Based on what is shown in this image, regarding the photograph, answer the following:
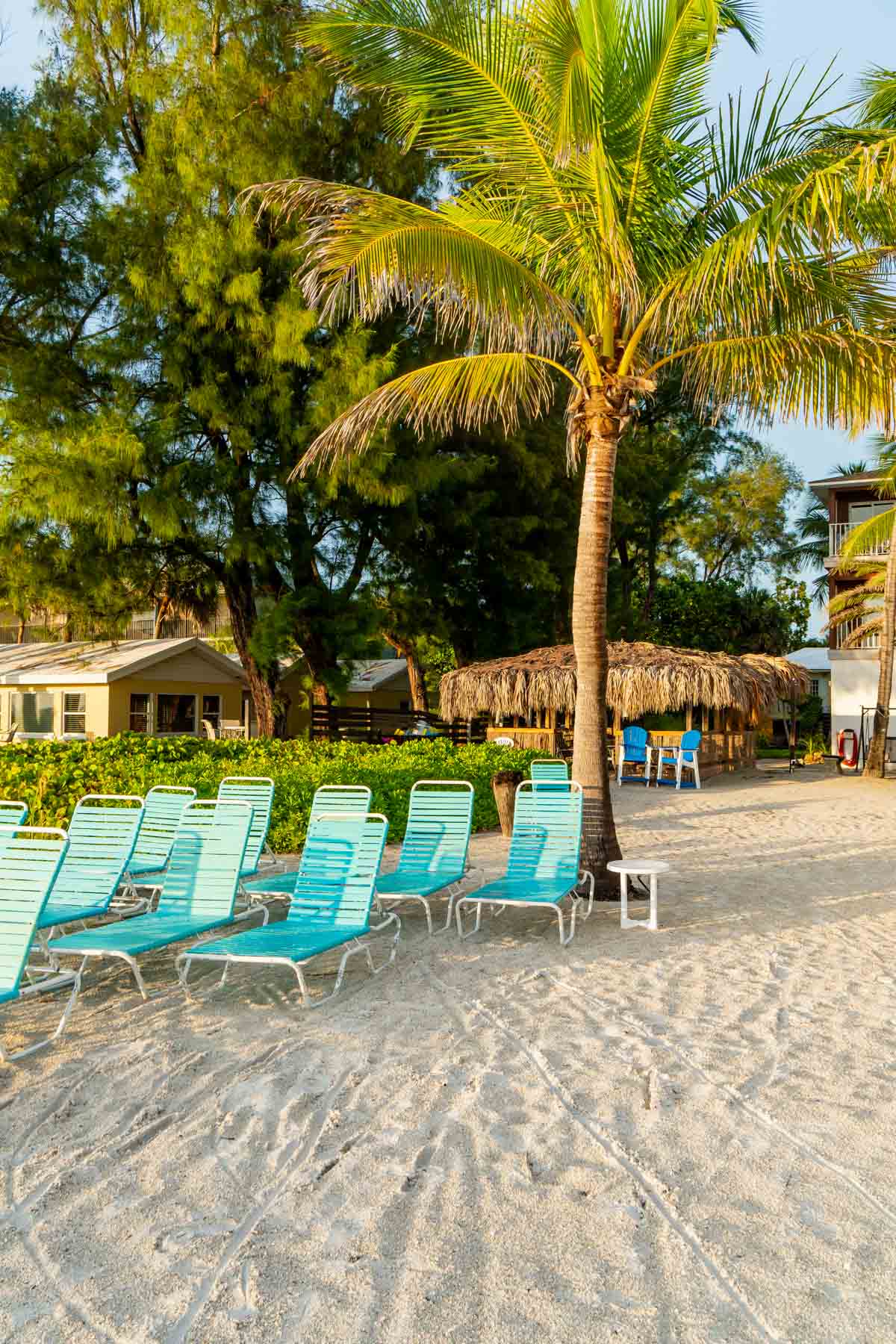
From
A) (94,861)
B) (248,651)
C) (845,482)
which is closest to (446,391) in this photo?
(94,861)

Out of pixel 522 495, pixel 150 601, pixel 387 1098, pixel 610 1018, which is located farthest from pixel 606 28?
pixel 522 495

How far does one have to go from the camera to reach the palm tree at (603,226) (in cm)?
806

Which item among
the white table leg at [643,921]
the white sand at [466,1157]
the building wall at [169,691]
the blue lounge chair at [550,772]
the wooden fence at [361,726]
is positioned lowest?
the white sand at [466,1157]

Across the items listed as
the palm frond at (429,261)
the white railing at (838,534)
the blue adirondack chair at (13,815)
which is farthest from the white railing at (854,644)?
the blue adirondack chair at (13,815)

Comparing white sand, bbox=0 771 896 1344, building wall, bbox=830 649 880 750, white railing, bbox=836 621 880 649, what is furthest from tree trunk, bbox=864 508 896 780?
white sand, bbox=0 771 896 1344

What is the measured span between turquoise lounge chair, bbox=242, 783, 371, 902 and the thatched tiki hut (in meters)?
12.9

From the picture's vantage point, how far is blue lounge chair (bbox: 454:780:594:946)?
25.7 feet

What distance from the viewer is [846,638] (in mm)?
31312

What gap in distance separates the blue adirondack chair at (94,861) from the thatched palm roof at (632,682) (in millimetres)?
14955

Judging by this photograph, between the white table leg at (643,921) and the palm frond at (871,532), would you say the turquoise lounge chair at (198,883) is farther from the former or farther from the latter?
the palm frond at (871,532)

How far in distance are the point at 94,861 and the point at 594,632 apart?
15.2 ft

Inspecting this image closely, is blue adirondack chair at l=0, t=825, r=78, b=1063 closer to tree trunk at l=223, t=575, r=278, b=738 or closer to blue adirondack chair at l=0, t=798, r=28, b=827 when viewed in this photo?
blue adirondack chair at l=0, t=798, r=28, b=827

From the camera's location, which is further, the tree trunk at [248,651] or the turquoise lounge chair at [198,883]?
the tree trunk at [248,651]

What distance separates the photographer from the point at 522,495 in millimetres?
25891
